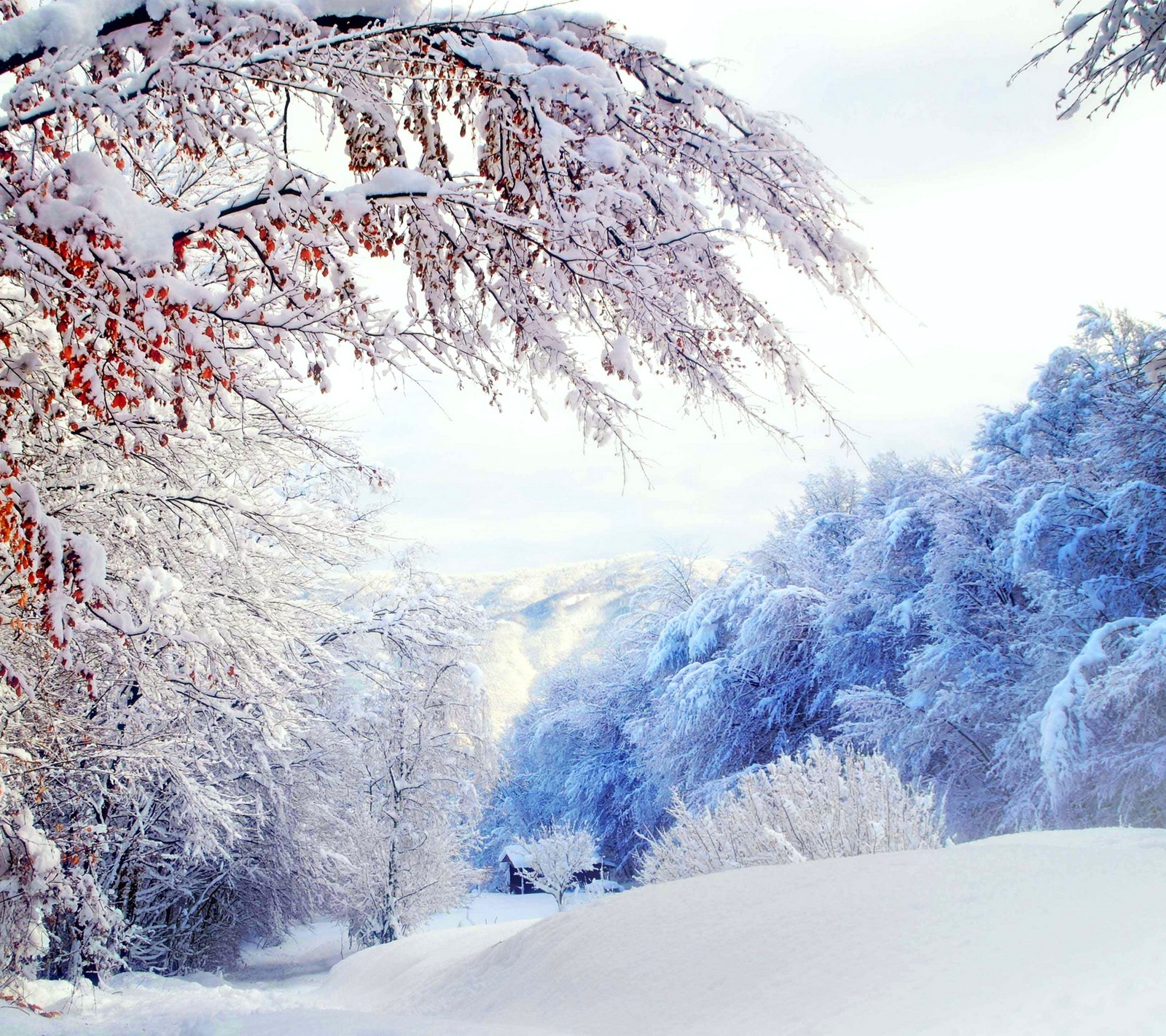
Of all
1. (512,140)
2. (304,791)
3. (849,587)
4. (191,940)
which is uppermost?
(512,140)

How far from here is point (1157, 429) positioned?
43.1 ft

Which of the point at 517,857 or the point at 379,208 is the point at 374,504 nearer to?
the point at 379,208

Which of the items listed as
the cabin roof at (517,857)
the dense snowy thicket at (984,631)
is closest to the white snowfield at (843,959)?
the dense snowy thicket at (984,631)

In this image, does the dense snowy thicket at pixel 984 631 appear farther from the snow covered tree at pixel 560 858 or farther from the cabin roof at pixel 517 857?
the cabin roof at pixel 517 857

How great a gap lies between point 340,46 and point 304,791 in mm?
15345

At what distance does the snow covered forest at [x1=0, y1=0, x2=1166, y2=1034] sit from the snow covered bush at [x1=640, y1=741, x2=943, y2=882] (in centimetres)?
5

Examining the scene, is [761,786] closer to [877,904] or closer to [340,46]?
[877,904]

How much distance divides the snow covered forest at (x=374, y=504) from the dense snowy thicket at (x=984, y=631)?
108 millimetres

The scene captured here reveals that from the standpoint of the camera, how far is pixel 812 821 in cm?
766

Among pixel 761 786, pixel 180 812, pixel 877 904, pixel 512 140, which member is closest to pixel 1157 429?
pixel 761 786

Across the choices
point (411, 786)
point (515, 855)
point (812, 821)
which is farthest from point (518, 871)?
point (812, 821)

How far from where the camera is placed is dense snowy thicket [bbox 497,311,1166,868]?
12.7m

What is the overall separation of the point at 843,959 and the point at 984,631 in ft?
48.6

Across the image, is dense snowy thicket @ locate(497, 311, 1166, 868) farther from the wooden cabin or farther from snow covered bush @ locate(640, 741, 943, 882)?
the wooden cabin
